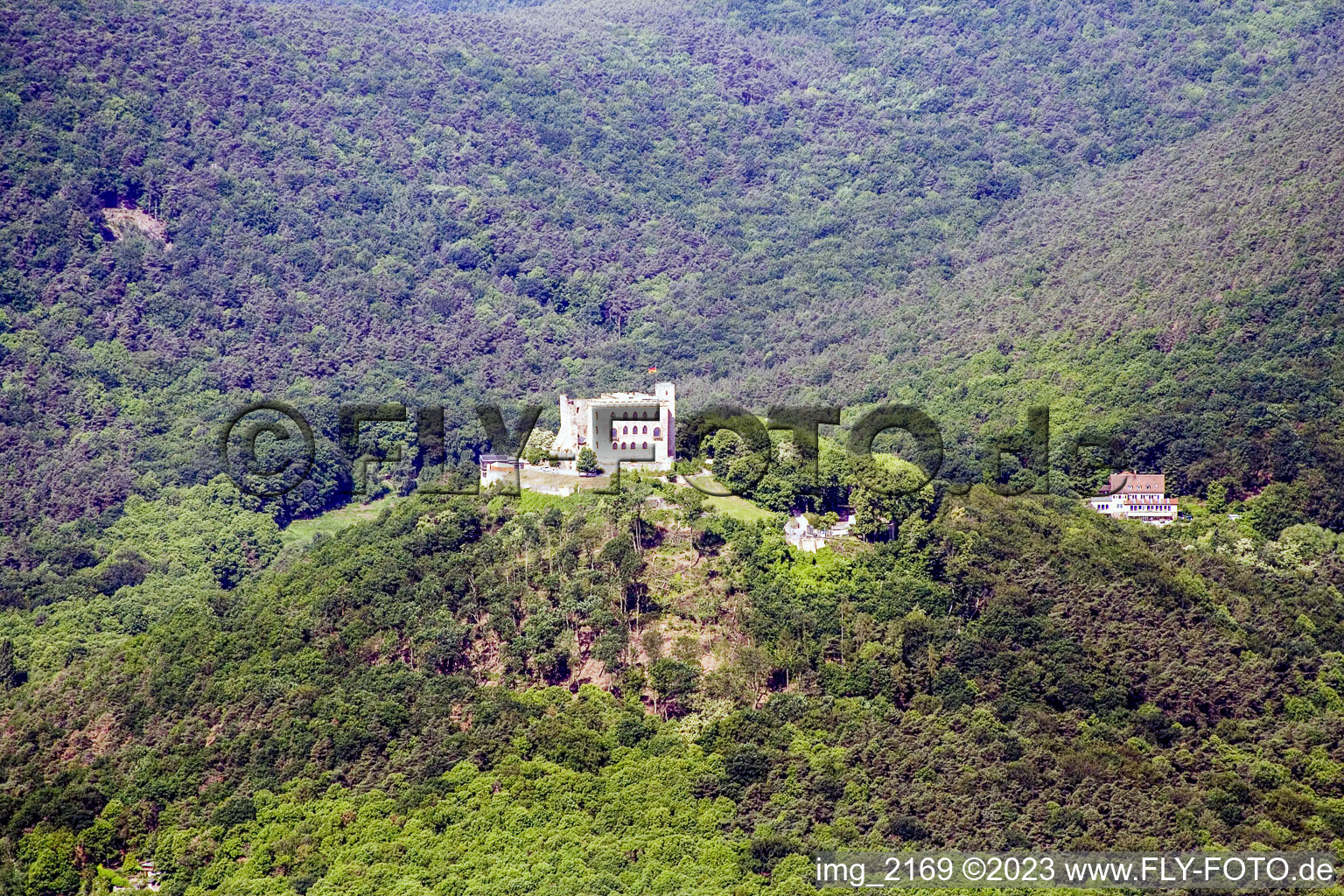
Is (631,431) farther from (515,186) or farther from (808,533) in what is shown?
(515,186)

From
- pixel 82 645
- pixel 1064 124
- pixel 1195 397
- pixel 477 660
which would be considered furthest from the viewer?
pixel 1064 124

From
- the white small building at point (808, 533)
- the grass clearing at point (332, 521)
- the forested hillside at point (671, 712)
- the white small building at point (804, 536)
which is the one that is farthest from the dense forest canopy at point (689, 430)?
the white small building at point (804, 536)

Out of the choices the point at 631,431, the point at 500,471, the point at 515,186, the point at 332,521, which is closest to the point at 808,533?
the point at 631,431

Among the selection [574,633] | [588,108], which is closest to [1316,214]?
[574,633]

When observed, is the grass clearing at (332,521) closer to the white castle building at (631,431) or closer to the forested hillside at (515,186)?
the forested hillside at (515,186)

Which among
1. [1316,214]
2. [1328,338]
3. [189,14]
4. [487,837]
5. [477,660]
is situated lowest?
[487,837]

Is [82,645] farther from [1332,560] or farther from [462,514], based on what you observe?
[1332,560]
